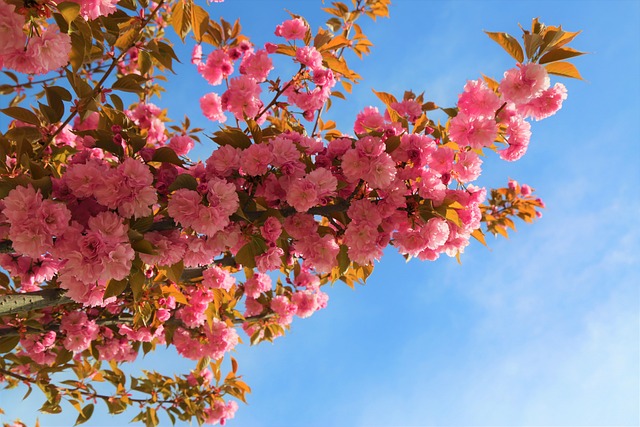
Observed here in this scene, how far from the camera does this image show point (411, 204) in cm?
184

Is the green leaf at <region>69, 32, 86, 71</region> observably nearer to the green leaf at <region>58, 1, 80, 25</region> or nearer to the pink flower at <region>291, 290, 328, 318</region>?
the green leaf at <region>58, 1, 80, 25</region>

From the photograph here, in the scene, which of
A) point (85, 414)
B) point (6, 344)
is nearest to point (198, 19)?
point (6, 344)

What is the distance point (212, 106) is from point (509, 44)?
5.61 feet

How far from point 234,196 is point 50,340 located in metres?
1.97

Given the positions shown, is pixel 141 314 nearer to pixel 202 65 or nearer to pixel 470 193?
pixel 202 65

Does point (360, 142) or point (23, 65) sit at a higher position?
point (23, 65)

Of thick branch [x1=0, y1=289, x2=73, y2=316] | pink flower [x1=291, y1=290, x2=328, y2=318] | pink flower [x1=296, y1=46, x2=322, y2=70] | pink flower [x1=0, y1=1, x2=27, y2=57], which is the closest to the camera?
pink flower [x1=0, y1=1, x2=27, y2=57]

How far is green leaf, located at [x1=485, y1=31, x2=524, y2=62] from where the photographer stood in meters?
1.71

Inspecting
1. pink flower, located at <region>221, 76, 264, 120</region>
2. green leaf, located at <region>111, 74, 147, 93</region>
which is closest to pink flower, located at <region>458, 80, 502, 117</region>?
pink flower, located at <region>221, 76, 264, 120</region>

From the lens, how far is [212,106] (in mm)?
2777

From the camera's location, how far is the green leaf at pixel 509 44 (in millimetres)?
1714

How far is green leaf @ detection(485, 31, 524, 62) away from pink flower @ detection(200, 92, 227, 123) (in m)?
1.62

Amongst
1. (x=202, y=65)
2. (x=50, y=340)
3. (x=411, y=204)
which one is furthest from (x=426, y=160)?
(x=50, y=340)

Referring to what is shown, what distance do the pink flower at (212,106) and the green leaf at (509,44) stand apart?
5.33 ft
